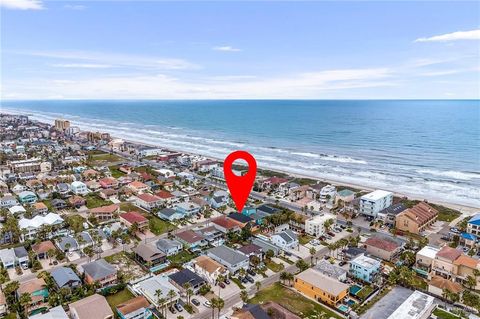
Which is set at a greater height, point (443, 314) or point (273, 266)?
point (273, 266)

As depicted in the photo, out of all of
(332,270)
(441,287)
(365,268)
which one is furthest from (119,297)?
(441,287)

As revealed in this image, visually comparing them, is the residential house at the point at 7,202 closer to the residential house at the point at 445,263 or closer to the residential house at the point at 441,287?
the residential house at the point at 441,287

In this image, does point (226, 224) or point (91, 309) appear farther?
point (226, 224)

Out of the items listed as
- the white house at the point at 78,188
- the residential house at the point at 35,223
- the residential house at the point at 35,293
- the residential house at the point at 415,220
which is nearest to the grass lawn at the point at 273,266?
the residential house at the point at 415,220

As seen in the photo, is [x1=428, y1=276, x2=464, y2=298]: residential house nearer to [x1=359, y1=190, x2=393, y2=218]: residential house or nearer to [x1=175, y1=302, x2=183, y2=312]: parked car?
[x1=359, y1=190, x2=393, y2=218]: residential house

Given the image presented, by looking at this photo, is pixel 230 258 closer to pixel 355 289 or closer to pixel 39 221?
pixel 355 289

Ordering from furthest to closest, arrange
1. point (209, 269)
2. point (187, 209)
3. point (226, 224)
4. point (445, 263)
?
point (187, 209) → point (226, 224) → point (445, 263) → point (209, 269)

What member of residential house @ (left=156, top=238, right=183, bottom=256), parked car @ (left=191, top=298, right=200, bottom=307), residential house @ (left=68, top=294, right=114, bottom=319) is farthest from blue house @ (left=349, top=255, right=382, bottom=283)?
residential house @ (left=68, top=294, right=114, bottom=319)

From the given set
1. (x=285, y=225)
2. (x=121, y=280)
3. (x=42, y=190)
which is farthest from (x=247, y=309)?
(x=42, y=190)
